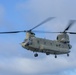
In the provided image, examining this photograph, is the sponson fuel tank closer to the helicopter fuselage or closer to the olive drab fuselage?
the olive drab fuselage

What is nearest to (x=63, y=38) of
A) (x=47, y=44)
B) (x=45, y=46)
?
(x=47, y=44)

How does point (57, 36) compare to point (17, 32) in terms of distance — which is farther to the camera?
point (57, 36)

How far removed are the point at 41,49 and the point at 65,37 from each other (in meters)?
11.0

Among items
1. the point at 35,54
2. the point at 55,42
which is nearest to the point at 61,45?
the point at 55,42

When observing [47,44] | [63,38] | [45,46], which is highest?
[63,38]

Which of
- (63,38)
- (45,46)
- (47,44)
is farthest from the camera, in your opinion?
(63,38)

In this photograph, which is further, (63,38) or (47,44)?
(63,38)

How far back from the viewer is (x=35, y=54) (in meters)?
148

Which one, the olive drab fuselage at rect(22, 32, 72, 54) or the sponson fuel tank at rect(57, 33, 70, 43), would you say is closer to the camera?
the olive drab fuselage at rect(22, 32, 72, 54)

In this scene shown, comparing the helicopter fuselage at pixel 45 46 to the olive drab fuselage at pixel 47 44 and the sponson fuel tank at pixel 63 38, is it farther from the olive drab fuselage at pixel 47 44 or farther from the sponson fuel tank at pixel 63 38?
the sponson fuel tank at pixel 63 38

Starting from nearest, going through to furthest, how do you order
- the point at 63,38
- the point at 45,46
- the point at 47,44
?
the point at 45,46, the point at 47,44, the point at 63,38

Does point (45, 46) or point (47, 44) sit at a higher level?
point (47, 44)

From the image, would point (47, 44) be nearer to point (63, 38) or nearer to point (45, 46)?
point (45, 46)

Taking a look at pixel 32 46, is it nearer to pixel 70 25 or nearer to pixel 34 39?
pixel 34 39
